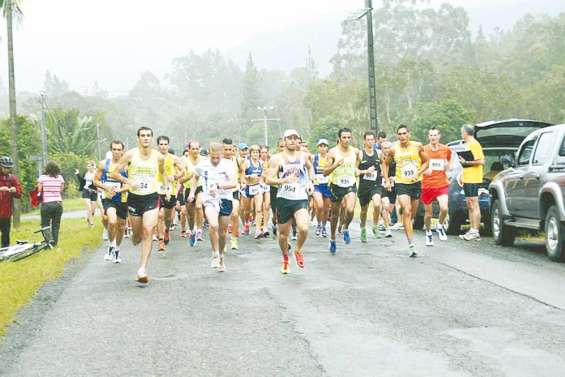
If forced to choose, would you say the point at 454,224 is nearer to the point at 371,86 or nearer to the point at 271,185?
the point at 271,185

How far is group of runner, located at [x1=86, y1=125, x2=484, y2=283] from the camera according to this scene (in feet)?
37.6

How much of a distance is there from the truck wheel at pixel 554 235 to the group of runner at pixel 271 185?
2025 mm

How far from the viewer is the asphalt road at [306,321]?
6332 mm

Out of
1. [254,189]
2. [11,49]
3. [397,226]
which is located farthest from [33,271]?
[11,49]

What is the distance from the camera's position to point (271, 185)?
14766 millimetres

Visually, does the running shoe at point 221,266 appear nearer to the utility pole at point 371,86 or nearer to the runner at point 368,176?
the runner at point 368,176

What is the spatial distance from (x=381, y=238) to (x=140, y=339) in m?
9.86

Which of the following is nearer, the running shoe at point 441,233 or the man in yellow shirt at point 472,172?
the man in yellow shirt at point 472,172

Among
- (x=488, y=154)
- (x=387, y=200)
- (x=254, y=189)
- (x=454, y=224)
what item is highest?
(x=488, y=154)

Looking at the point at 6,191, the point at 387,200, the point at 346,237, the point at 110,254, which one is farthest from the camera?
the point at 387,200

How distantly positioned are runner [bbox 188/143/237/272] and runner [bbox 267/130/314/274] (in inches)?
38.8

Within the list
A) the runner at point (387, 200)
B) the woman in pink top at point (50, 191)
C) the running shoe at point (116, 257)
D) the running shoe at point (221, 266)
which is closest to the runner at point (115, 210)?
the running shoe at point (116, 257)

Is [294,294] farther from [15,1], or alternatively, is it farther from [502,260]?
[15,1]

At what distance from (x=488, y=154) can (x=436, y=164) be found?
7.89ft
